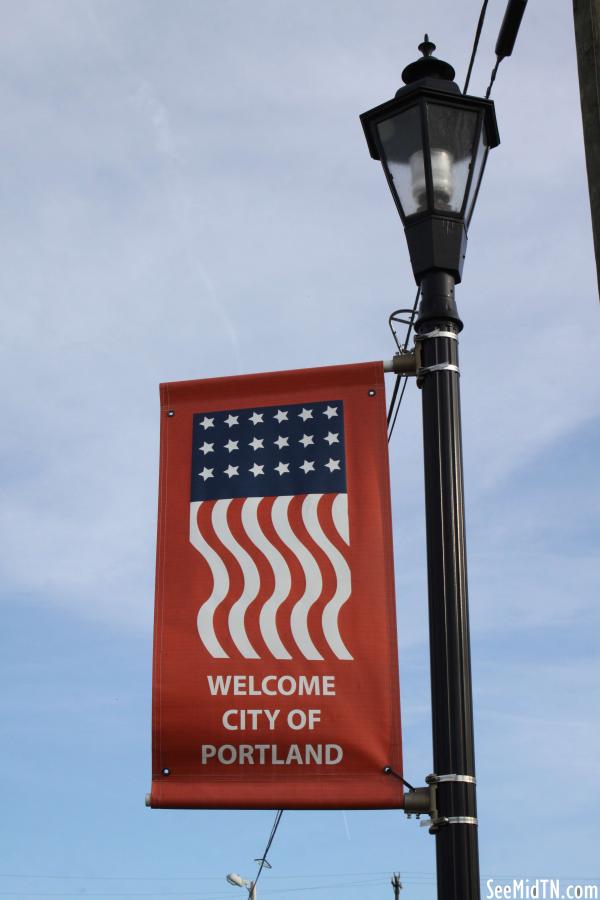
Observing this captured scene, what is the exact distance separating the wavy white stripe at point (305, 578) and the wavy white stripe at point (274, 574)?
0.07 m

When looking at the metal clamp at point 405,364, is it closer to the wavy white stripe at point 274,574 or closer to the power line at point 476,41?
the wavy white stripe at point 274,574

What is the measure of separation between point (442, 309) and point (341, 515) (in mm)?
1025

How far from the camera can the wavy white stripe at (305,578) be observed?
4.69 metres

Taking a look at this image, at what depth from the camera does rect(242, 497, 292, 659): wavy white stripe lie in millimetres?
4738

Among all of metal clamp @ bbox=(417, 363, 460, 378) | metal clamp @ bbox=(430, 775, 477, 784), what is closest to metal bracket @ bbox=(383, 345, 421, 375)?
metal clamp @ bbox=(417, 363, 460, 378)

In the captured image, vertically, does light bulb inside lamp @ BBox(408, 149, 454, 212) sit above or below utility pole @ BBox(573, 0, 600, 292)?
below

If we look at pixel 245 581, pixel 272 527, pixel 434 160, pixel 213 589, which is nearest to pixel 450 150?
pixel 434 160

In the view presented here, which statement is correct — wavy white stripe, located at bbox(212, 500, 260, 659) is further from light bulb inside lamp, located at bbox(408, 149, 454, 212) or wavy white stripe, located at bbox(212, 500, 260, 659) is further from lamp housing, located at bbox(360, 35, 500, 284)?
light bulb inside lamp, located at bbox(408, 149, 454, 212)

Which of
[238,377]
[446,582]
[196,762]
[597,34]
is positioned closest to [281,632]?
[196,762]

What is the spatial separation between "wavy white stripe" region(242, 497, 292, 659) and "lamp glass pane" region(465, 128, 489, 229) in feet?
4.98

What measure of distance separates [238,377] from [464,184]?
4.61 ft

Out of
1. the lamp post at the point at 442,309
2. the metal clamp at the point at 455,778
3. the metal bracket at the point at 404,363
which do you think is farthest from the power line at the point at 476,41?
the metal clamp at the point at 455,778

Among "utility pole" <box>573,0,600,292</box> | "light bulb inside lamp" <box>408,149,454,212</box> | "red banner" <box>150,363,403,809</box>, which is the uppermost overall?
"utility pole" <box>573,0,600,292</box>

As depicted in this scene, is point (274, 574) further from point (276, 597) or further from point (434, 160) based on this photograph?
point (434, 160)
